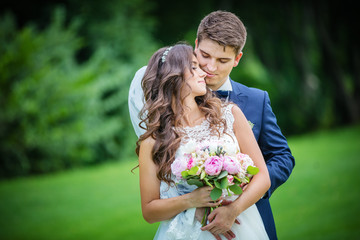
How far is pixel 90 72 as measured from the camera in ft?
43.7

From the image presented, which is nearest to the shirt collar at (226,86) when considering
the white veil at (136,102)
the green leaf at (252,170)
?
the white veil at (136,102)

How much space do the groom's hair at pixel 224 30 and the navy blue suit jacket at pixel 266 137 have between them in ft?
1.35

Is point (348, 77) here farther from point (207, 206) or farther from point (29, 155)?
point (207, 206)

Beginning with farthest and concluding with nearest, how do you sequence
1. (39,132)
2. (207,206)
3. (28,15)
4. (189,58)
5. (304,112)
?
1. (304,112)
2. (28,15)
3. (39,132)
4. (189,58)
5. (207,206)

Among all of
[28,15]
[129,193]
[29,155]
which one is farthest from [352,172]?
[28,15]

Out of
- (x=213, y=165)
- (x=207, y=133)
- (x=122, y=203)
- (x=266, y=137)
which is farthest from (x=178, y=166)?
(x=122, y=203)

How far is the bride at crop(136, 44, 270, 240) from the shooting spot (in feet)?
9.14

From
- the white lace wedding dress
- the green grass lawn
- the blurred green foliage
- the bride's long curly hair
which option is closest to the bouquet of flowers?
the white lace wedding dress

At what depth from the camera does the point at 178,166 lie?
2.56 meters

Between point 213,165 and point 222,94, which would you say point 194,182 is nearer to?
point 213,165

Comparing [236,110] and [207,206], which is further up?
[236,110]

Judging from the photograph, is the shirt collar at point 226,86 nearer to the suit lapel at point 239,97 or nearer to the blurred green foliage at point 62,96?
the suit lapel at point 239,97

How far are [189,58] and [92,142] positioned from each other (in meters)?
11.1

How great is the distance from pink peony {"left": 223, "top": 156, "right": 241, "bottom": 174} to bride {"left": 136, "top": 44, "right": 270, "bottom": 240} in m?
0.22
